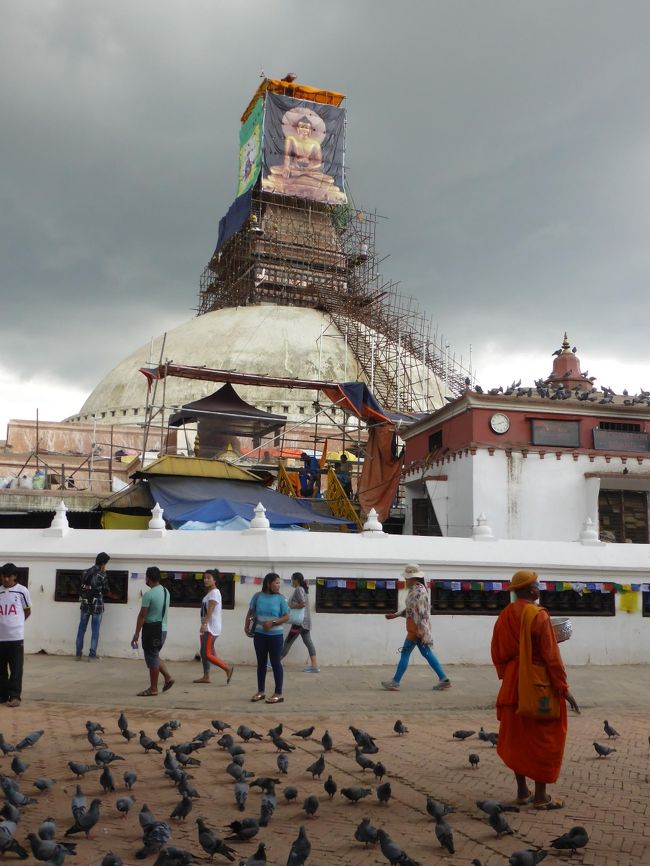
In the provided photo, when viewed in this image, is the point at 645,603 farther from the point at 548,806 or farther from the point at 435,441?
the point at 435,441

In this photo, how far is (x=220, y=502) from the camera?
1588 cm

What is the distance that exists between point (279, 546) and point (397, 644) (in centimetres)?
213

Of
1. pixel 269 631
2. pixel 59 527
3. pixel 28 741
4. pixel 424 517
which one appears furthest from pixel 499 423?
pixel 28 741

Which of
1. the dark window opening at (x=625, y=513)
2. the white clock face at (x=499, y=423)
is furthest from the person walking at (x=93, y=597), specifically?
the dark window opening at (x=625, y=513)

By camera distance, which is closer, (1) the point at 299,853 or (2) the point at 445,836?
(1) the point at 299,853

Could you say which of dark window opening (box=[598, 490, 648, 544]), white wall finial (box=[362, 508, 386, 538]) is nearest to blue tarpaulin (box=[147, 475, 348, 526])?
white wall finial (box=[362, 508, 386, 538])

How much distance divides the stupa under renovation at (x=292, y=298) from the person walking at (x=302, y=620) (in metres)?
24.7

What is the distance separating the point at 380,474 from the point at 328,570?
9.52m

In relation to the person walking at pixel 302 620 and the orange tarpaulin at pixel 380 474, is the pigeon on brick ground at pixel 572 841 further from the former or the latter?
the orange tarpaulin at pixel 380 474

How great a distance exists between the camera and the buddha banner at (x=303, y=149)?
48.6 metres

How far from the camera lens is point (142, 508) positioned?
1705cm

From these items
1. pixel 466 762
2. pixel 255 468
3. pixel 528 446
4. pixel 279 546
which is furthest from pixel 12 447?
pixel 466 762

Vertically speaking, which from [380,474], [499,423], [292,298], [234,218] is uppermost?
[234,218]

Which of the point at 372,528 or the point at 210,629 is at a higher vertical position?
the point at 372,528
